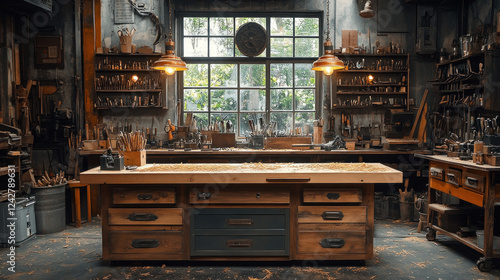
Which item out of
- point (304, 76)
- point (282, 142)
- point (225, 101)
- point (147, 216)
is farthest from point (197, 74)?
point (147, 216)

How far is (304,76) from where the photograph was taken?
6.71m

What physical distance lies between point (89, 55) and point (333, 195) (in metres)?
4.86

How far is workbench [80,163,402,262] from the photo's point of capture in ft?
11.7

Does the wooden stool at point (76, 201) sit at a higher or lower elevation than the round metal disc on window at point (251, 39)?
lower

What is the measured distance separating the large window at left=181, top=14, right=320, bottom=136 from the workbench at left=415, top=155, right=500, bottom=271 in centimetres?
285

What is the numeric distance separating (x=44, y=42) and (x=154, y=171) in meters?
4.17

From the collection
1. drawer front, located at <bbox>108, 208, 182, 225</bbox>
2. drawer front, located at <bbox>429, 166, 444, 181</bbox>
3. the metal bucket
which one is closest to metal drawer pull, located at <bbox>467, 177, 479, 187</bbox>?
drawer front, located at <bbox>429, 166, 444, 181</bbox>

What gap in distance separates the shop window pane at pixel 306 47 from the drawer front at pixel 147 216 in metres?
4.20

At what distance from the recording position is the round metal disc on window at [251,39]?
6578 millimetres

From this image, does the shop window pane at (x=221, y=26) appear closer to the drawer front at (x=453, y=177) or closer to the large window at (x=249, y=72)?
the large window at (x=249, y=72)

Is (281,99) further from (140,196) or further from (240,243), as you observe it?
(140,196)

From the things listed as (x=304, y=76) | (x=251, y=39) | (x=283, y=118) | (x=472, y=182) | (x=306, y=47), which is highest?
(x=251, y=39)

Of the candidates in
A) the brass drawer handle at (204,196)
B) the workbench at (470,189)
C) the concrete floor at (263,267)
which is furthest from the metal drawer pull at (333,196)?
the workbench at (470,189)

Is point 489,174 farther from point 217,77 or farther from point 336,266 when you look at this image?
point 217,77
